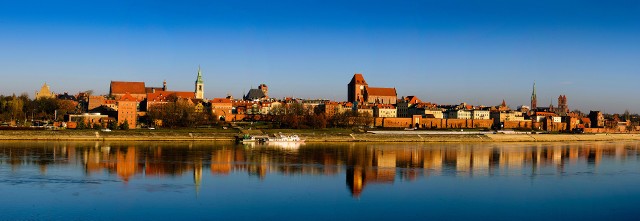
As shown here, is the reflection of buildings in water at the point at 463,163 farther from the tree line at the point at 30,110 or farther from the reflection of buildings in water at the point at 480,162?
the tree line at the point at 30,110

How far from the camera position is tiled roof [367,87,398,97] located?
3236 inches

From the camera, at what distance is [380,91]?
8294 cm

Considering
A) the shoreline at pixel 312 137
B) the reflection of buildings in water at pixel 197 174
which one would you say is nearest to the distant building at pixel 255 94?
the shoreline at pixel 312 137

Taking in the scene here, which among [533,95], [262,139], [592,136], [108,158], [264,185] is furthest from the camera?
[533,95]

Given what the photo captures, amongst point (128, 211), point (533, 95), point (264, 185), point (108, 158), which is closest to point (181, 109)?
point (108, 158)

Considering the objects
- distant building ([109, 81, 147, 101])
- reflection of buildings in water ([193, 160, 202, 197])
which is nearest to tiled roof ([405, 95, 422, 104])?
distant building ([109, 81, 147, 101])

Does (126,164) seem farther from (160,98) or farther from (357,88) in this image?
(357,88)

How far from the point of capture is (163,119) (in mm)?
49469

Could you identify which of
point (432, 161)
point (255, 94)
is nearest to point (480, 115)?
point (255, 94)

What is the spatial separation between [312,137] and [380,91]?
128 ft

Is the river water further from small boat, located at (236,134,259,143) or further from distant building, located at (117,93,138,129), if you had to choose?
distant building, located at (117,93,138,129)

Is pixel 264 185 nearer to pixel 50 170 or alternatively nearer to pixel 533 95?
pixel 50 170

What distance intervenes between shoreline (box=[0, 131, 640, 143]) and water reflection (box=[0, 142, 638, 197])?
2.77 m

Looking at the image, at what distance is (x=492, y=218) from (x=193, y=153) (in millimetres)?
18352
